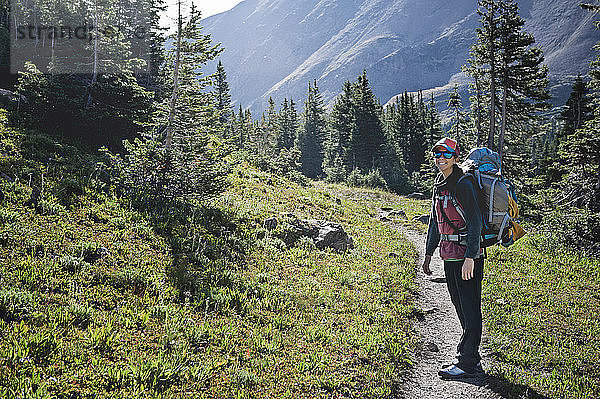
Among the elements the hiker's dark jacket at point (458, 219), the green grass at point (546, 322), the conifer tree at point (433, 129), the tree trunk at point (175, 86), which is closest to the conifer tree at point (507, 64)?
the green grass at point (546, 322)

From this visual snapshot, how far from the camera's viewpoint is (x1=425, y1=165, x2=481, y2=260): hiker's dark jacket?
18.1 feet

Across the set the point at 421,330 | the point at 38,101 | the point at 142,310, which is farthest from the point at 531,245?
the point at 38,101

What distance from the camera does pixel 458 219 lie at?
5.88m

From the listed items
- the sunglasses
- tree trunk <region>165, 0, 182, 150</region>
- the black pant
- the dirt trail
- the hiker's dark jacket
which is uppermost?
tree trunk <region>165, 0, 182, 150</region>

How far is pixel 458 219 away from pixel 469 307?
1473mm

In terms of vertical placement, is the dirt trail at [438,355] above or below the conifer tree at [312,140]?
below

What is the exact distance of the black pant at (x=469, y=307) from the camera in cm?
583

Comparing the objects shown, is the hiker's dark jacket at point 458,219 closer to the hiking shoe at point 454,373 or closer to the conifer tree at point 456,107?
the hiking shoe at point 454,373

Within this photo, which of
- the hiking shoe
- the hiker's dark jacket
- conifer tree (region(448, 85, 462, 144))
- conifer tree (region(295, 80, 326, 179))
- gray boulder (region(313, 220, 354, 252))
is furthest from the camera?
conifer tree (region(295, 80, 326, 179))

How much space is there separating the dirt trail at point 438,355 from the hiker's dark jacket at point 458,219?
2.15 meters

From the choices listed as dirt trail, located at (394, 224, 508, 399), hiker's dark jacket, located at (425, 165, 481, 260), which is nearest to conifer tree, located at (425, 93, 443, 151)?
dirt trail, located at (394, 224, 508, 399)

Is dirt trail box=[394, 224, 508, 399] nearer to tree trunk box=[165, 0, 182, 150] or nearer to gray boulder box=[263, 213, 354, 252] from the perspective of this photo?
gray boulder box=[263, 213, 354, 252]

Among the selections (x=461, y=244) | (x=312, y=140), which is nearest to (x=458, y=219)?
(x=461, y=244)

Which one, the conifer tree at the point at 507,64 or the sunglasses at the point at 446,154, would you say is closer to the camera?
the sunglasses at the point at 446,154
